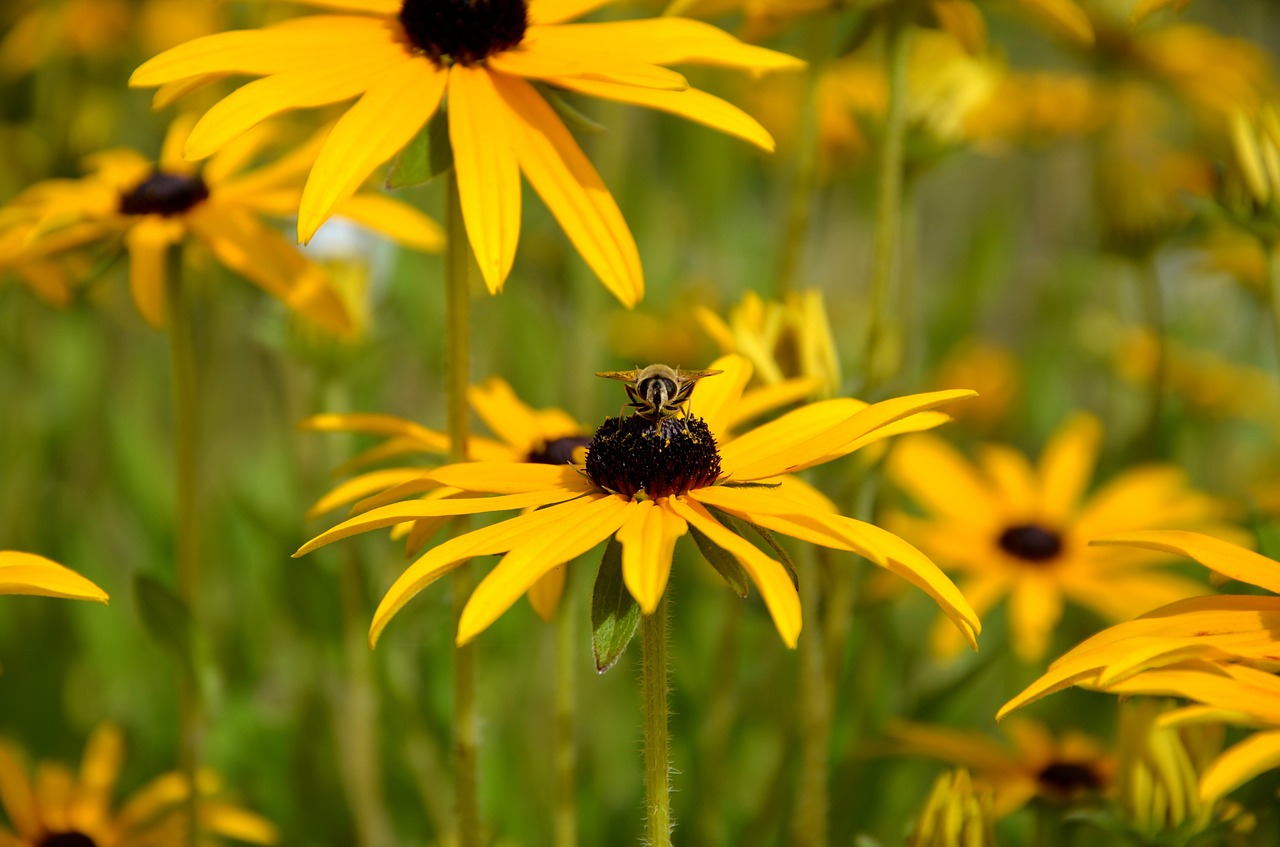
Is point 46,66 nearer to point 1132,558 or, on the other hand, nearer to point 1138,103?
point 1132,558

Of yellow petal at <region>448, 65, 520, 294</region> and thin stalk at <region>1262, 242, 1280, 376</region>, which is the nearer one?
yellow petal at <region>448, 65, 520, 294</region>

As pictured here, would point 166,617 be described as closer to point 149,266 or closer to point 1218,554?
point 149,266

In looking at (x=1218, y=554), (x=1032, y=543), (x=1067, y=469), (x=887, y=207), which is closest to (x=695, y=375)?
(x=1218, y=554)

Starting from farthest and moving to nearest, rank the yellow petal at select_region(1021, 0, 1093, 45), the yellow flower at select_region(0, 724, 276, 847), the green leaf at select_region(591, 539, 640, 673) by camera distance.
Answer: the yellow petal at select_region(1021, 0, 1093, 45)
the yellow flower at select_region(0, 724, 276, 847)
the green leaf at select_region(591, 539, 640, 673)

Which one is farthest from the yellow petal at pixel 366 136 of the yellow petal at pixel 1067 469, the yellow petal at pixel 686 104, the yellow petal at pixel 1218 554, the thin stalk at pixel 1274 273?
the yellow petal at pixel 1067 469

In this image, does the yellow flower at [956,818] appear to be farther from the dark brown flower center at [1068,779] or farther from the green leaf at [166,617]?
the green leaf at [166,617]

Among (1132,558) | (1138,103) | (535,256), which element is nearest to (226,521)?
(535,256)

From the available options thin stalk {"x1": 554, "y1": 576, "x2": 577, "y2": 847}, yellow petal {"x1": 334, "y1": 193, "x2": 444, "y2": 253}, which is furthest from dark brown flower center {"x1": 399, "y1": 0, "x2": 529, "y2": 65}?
thin stalk {"x1": 554, "y1": 576, "x2": 577, "y2": 847}

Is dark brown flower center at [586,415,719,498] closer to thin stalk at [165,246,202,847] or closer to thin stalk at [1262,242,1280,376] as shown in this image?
thin stalk at [165,246,202,847]
